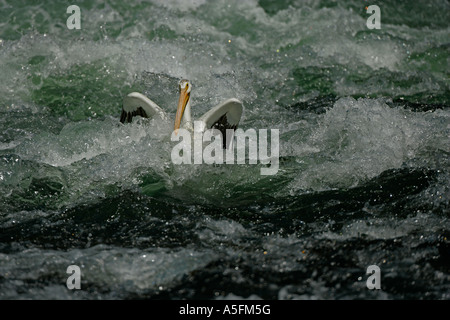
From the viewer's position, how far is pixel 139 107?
208 inches

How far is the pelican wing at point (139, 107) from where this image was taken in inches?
202

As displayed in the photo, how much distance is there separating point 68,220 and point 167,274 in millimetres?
931
